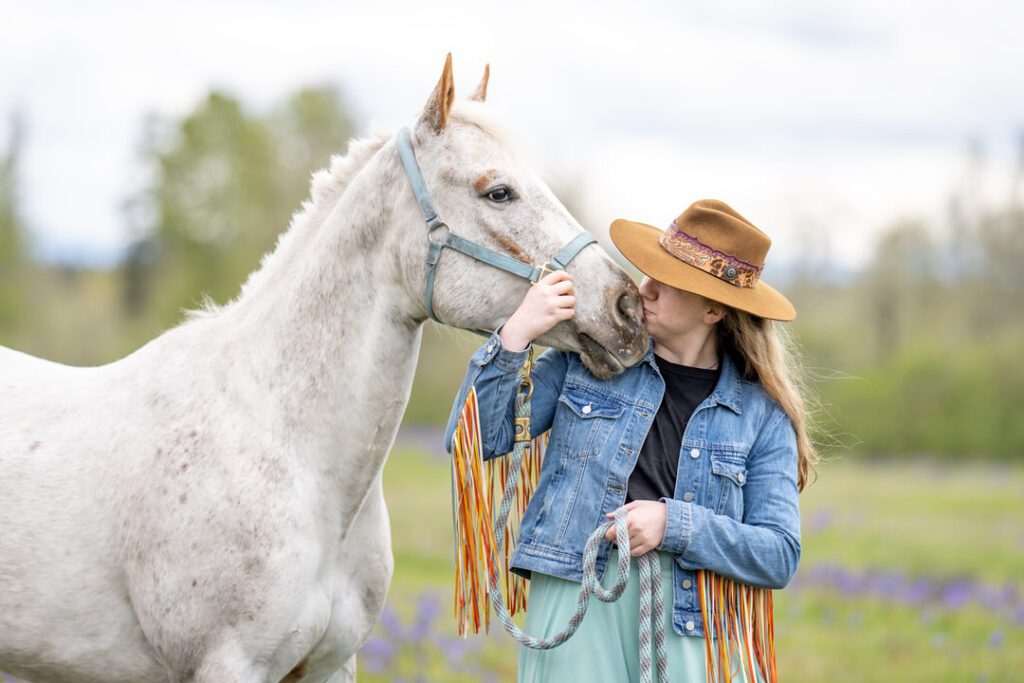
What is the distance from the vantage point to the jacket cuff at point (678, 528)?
2371 millimetres

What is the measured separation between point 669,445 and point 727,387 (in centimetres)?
24

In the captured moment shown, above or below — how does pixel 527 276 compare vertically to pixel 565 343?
above

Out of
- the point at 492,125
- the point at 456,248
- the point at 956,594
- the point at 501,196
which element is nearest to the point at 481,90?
the point at 492,125

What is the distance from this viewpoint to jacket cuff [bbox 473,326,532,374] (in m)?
2.43

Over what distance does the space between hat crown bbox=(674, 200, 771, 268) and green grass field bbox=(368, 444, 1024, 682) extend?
129 inches

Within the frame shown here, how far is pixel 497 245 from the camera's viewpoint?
254cm

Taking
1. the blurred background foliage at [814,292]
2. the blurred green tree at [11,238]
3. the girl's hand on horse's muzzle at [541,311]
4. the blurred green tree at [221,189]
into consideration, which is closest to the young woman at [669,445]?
the girl's hand on horse's muzzle at [541,311]

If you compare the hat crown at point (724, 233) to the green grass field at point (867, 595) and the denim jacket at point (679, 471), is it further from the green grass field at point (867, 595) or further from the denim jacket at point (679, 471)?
the green grass field at point (867, 595)

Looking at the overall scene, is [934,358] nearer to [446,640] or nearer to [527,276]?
[446,640]

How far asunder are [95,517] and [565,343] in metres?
1.42

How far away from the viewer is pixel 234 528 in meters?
2.41

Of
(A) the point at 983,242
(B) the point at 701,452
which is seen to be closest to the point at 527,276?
(B) the point at 701,452

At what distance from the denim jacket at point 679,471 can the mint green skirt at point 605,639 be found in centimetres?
5

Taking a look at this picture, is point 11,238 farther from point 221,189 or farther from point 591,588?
point 591,588
